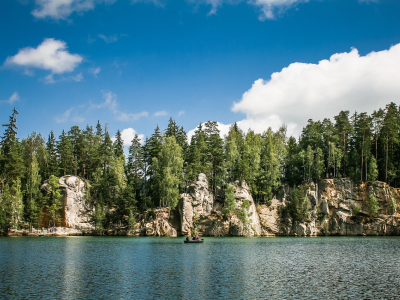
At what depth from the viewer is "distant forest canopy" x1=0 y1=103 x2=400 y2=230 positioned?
281 feet

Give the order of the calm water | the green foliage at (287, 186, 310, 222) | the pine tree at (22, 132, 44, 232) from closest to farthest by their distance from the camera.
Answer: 1. the calm water
2. the pine tree at (22, 132, 44, 232)
3. the green foliage at (287, 186, 310, 222)

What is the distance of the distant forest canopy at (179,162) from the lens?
85.8 meters

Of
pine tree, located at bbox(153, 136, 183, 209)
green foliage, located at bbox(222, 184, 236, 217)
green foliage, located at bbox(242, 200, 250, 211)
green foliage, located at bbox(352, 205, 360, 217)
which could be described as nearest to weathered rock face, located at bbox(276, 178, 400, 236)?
green foliage, located at bbox(352, 205, 360, 217)

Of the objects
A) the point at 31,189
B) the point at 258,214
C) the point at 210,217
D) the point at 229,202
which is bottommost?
the point at 210,217

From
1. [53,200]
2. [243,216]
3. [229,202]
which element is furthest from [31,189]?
[243,216]

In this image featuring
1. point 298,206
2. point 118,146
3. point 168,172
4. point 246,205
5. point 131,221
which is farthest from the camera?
point 118,146

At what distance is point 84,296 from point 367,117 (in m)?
96.0

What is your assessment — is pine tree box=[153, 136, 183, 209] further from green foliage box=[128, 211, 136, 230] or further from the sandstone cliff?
green foliage box=[128, 211, 136, 230]

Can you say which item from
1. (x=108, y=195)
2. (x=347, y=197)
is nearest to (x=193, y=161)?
(x=108, y=195)

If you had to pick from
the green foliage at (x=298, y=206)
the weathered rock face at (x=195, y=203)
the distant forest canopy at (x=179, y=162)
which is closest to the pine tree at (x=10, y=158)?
the distant forest canopy at (x=179, y=162)

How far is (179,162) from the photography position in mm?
88062

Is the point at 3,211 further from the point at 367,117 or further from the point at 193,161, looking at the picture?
the point at 367,117

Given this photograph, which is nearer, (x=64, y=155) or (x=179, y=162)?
(x=179, y=162)

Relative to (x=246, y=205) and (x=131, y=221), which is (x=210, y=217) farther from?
(x=131, y=221)
